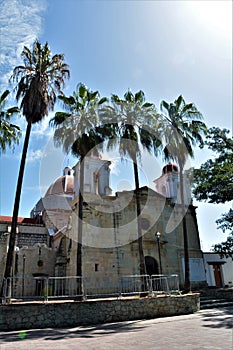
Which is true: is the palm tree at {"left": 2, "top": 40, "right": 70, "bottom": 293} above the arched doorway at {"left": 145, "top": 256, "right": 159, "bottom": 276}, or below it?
above

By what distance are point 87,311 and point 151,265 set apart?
1473 cm

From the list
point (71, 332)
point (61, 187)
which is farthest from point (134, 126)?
point (61, 187)

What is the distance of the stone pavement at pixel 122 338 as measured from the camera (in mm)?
7746

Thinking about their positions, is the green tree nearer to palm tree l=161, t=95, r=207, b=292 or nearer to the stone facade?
palm tree l=161, t=95, r=207, b=292

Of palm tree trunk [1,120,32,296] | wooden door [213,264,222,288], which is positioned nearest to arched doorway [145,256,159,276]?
wooden door [213,264,222,288]

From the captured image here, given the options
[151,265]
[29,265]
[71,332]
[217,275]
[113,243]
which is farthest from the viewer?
[217,275]

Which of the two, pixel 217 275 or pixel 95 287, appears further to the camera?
pixel 217 275

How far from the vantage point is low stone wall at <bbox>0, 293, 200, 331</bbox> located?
11.9 m

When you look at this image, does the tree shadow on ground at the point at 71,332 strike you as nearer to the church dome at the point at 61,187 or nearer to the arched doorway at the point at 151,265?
the arched doorway at the point at 151,265

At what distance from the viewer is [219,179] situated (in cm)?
2042

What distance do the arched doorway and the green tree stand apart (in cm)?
692

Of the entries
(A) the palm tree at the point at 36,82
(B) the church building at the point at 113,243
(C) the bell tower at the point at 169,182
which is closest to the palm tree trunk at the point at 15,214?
(A) the palm tree at the point at 36,82

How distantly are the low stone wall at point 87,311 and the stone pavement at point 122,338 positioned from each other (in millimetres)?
733

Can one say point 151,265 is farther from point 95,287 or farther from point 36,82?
point 36,82
